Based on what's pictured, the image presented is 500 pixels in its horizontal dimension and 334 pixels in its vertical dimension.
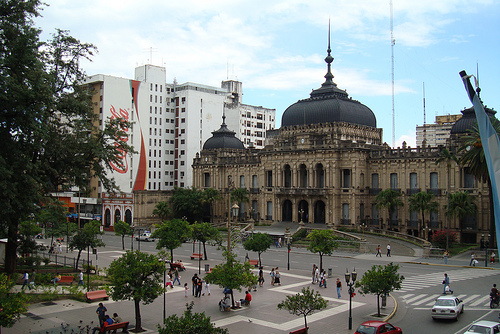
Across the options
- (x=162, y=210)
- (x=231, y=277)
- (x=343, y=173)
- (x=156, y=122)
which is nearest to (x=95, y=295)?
(x=231, y=277)

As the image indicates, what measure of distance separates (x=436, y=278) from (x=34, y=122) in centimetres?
3473

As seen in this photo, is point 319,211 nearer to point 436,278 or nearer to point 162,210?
point 162,210

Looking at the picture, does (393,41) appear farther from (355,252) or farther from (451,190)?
(355,252)

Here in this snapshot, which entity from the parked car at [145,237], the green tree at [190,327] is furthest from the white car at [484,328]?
the parked car at [145,237]

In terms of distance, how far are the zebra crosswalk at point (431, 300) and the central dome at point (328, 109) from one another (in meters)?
47.1

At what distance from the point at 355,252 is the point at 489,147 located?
5232cm

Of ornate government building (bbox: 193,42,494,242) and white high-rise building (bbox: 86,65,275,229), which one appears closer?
ornate government building (bbox: 193,42,494,242)

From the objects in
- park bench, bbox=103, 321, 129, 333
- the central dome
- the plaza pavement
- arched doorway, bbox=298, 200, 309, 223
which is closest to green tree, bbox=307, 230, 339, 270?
the plaza pavement

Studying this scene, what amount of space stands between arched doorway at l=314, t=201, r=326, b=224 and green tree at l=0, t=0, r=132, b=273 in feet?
161

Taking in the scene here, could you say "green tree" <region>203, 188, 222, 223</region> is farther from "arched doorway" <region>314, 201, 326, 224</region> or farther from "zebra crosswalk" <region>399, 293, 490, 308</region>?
"zebra crosswalk" <region>399, 293, 490, 308</region>

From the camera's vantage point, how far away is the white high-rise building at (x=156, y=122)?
10275cm

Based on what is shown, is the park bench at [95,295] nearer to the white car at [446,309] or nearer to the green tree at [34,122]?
the green tree at [34,122]

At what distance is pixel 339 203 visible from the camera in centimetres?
7731

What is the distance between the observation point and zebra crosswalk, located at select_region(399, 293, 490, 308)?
3397 centimetres
